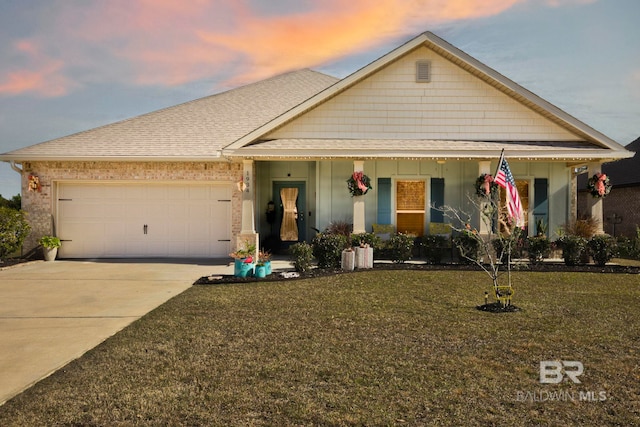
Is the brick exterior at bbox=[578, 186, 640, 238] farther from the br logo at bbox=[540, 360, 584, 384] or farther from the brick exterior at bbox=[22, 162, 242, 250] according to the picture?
the br logo at bbox=[540, 360, 584, 384]

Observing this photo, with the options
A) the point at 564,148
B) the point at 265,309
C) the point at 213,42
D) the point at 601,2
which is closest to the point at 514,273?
the point at 564,148

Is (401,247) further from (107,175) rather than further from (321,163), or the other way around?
(107,175)

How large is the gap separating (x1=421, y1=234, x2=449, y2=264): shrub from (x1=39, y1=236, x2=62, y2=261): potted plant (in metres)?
11.1

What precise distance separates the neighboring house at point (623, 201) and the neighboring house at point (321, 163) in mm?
9529

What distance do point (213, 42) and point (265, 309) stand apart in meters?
10.9

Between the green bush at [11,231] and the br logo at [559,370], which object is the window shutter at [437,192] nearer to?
the br logo at [559,370]

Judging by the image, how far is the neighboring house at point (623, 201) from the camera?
22984 millimetres

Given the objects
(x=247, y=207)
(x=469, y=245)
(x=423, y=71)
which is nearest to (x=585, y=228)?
(x=469, y=245)

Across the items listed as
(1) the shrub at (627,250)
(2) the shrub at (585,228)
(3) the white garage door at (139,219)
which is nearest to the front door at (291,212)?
(3) the white garage door at (139,219)

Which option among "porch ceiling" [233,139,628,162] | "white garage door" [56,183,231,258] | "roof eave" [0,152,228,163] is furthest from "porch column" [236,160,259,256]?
"white garage door" [56,183,231,258]

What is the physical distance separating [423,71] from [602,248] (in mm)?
6994

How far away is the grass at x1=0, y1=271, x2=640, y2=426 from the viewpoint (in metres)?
3.89

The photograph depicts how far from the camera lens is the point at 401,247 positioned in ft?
43.2

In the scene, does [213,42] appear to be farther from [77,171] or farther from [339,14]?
[77,171]
